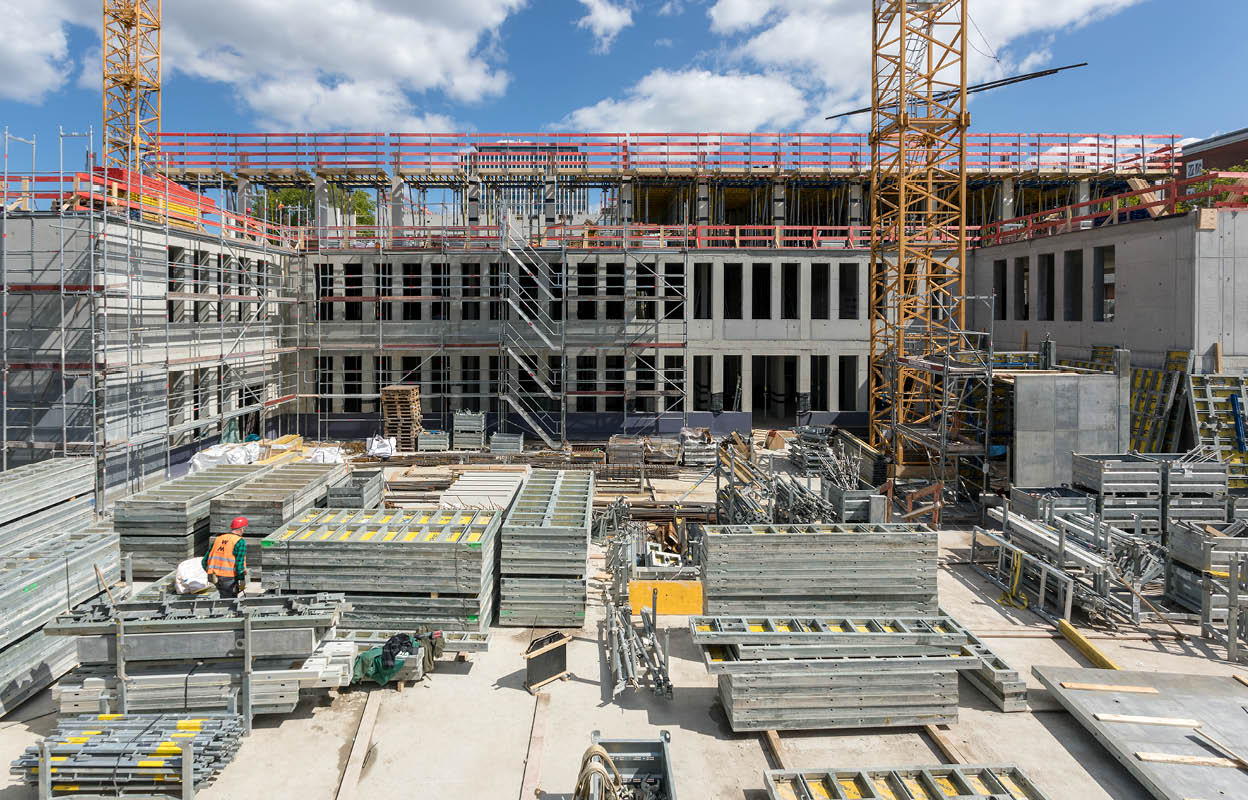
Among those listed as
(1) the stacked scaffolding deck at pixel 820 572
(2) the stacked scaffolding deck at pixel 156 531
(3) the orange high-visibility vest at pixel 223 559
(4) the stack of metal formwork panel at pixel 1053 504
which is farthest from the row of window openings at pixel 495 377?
(1) the stacked scaffolding deck at pixel 820 572

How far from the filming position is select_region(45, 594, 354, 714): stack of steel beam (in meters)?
8.95

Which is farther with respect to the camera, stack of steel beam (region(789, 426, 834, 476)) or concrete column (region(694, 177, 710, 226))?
concrete column (region(694, 177, 710, 226))

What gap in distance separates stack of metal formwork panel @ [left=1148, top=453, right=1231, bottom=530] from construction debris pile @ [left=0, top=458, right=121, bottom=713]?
18080 mm

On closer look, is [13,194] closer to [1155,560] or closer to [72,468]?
[72,468]

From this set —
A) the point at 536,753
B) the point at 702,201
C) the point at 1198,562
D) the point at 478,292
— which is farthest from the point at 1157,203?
the point at 536,753

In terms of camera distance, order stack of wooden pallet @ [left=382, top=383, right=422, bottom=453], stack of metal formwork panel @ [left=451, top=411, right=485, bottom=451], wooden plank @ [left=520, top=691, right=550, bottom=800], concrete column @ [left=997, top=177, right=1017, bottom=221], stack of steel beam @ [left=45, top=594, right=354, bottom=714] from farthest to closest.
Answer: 1. concrete column @ [left=997, top=177, right=1017, bottom=221]
2. stack of wooden pallet @ [left=382, top=383, right=422, bottom=453]
3. stack of metal formwork panel @ [left=451, top=411, right=485, bottom=451]
4. stack of steel beam @ [left=45, top=594, right=354, bottom=714]
5. wooden plank @ [left=520, top=691, right=550, bottom=800]

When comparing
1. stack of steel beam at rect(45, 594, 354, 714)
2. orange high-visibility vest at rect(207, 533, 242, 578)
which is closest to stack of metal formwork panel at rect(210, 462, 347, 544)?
orange high-visibility vest at rect(207, 533, 242, 578)

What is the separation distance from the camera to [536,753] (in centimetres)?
857

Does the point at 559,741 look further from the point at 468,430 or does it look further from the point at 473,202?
the point at 473,202

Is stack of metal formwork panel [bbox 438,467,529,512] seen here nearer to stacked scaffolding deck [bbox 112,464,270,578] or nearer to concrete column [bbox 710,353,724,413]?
stacked scaffolding deck [bbox 112,464,270,578]

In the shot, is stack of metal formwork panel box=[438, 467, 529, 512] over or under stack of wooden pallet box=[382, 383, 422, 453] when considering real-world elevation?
under

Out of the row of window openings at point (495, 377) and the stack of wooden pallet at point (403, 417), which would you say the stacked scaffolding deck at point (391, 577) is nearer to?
the stack of wooden pallet at point (403, 417)

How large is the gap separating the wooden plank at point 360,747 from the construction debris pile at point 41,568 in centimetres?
383

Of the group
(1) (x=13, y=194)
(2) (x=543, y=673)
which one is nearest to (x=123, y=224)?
(1) (x=13, y=194)
